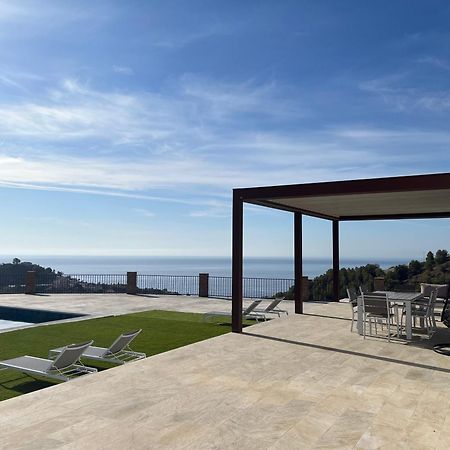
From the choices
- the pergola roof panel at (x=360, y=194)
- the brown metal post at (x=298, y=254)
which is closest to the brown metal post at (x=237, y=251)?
the pergola roof panel at (x=360, y=194)

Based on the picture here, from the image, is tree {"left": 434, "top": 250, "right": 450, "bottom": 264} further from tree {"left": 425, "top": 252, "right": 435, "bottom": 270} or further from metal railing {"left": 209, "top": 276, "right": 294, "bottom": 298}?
metal railing {"left": 209, "top": 276, "right": 294, "bottom": 298}

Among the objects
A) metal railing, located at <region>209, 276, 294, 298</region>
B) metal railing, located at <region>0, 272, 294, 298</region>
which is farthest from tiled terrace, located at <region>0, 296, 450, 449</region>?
metal railing, located at <region>0, 272, 294, 298</region>

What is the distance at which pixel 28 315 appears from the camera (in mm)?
14867

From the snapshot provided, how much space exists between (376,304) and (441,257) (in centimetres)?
2039

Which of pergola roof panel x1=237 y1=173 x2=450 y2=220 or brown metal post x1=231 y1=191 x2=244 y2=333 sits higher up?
pergola roof panel x1=237 y1=173 x2=450 y2=220

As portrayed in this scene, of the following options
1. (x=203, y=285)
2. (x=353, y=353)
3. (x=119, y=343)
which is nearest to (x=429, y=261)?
(x=203, y=285)

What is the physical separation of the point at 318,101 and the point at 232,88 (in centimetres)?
295

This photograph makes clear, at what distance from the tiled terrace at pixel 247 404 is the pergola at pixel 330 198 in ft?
9.59

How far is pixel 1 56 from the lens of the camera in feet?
31.3

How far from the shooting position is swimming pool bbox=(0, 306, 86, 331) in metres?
14.2

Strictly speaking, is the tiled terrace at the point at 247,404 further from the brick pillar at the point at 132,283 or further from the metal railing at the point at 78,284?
the metal railing at the point at 78,284

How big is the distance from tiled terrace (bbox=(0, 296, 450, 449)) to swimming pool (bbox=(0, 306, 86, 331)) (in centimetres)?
745

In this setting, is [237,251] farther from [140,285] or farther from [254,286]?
[140,285]

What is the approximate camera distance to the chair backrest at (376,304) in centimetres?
904
